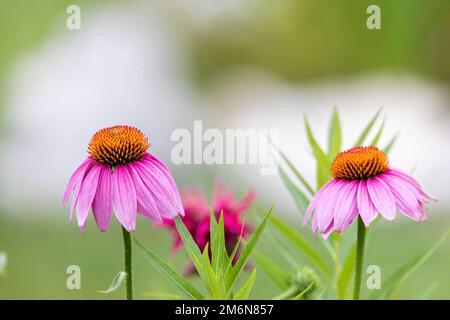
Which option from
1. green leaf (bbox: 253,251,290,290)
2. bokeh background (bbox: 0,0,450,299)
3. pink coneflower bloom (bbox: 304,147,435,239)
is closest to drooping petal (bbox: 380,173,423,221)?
pink coneflower bloom (bbox: 304,147,435,239)

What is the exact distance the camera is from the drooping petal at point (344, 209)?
1.33 ft

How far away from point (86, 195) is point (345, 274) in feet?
0.72

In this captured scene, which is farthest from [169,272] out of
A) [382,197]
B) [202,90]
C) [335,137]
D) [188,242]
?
[202,90]

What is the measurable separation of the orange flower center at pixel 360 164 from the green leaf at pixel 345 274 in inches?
3.8

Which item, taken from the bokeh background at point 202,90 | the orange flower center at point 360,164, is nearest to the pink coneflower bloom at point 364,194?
the orange flower center at point 360,164

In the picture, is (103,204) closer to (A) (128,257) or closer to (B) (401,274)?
(A) (128,257)

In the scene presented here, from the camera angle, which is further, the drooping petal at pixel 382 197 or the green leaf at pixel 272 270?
the green leaf at pixel 272 270

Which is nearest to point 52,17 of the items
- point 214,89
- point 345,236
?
point 214,89

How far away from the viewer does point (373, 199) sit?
1.36 ft

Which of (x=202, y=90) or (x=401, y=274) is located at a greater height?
(x=202, y=90)

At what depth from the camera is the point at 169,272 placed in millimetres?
398

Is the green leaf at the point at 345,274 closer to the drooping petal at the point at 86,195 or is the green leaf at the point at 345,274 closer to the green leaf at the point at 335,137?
the green leaf at the point at 335,137

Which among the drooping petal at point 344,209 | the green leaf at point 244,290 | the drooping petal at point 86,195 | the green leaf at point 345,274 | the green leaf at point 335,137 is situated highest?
the green leaf at point 335,137
